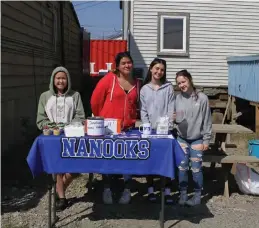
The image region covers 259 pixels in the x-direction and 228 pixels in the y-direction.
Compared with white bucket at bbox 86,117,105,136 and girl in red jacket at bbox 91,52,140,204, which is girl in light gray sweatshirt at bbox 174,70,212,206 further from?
white bucket at bbox 86,117,105,136

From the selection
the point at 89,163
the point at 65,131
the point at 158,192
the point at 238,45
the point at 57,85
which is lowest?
the point at 158,192

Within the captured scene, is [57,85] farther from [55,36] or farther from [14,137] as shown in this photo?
[55,36]

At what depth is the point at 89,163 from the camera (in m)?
4.13

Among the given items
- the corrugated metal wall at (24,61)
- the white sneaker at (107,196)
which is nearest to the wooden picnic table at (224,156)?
the white sneaker at (107,196)

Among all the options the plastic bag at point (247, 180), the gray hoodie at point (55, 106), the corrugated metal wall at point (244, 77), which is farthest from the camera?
the corrugated metal wall at point (244, 77)

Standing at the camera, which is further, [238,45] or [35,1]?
[238,45]

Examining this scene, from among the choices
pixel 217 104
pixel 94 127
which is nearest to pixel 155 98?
pixel 94 127

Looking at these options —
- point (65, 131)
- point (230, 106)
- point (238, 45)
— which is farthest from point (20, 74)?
point (238, 45)

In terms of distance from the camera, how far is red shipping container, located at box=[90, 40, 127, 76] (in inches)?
736

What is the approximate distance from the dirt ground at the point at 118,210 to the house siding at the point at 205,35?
346 inches

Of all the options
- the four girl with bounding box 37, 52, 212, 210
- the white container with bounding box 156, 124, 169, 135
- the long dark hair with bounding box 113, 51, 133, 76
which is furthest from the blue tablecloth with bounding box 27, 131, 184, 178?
the long dark hair with bounding box 113, 51, 133, 76

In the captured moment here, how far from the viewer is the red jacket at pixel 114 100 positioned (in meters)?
4.73

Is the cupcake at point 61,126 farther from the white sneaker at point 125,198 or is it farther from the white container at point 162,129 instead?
the white sneaker at point 125,198

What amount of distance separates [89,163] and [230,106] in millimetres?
9866
